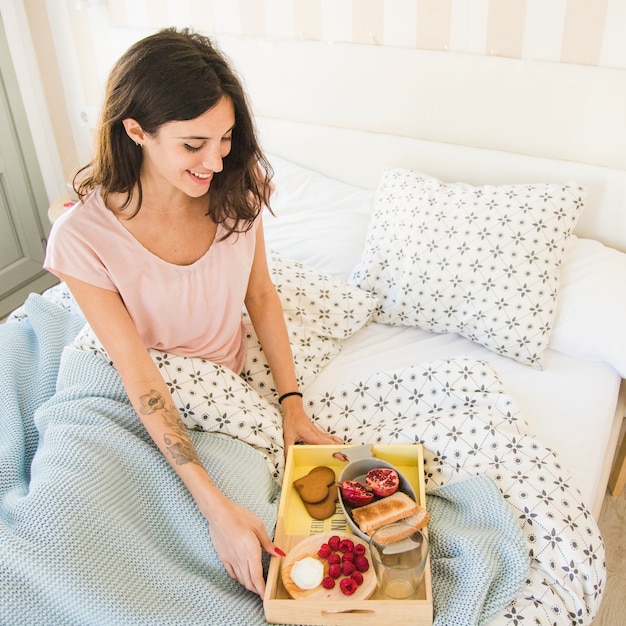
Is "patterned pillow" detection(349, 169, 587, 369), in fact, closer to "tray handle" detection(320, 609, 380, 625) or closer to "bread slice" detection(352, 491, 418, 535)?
"bread slice" detection(352, 491, 418, 535)

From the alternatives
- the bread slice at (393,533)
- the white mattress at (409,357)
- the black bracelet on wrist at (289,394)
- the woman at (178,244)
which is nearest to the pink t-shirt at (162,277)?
the woman at (178,244)

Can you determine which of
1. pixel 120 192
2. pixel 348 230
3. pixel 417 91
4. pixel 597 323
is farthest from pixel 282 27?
pixel 597 323

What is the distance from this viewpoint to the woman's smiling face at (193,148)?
1.20 m

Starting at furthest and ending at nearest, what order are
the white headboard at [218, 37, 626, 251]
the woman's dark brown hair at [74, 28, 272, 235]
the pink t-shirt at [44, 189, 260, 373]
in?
the white headboard at [218, 37, 626, 251] → the pink t-shirt at [44, 189, 260, 373] → the woman's dark brown hair at [74, 28, 272, 235]

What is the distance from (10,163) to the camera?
2777 mm

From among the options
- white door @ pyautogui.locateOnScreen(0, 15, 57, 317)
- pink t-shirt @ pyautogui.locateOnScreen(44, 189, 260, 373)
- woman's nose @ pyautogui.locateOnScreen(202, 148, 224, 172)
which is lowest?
white door @ pyautogui.locateOnScreen(0, 15, 57, 317)

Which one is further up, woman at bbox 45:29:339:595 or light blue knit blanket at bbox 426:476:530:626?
woman at bbox 45:29:339:595

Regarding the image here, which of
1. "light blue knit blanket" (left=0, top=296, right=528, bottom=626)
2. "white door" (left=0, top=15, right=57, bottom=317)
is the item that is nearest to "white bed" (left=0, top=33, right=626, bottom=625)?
"light blue knit blanket" (left=0, top=296, right=528, bottom=626)

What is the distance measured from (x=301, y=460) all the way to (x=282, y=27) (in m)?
1.47

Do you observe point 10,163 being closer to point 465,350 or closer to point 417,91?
point 417,91

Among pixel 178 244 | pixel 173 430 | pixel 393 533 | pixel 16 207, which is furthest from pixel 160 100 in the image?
pixel 16 207

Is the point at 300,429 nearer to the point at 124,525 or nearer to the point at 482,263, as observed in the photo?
the point at 124,525

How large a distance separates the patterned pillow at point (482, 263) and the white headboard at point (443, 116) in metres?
0.19

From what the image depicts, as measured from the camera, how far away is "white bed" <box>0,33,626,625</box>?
110cm
